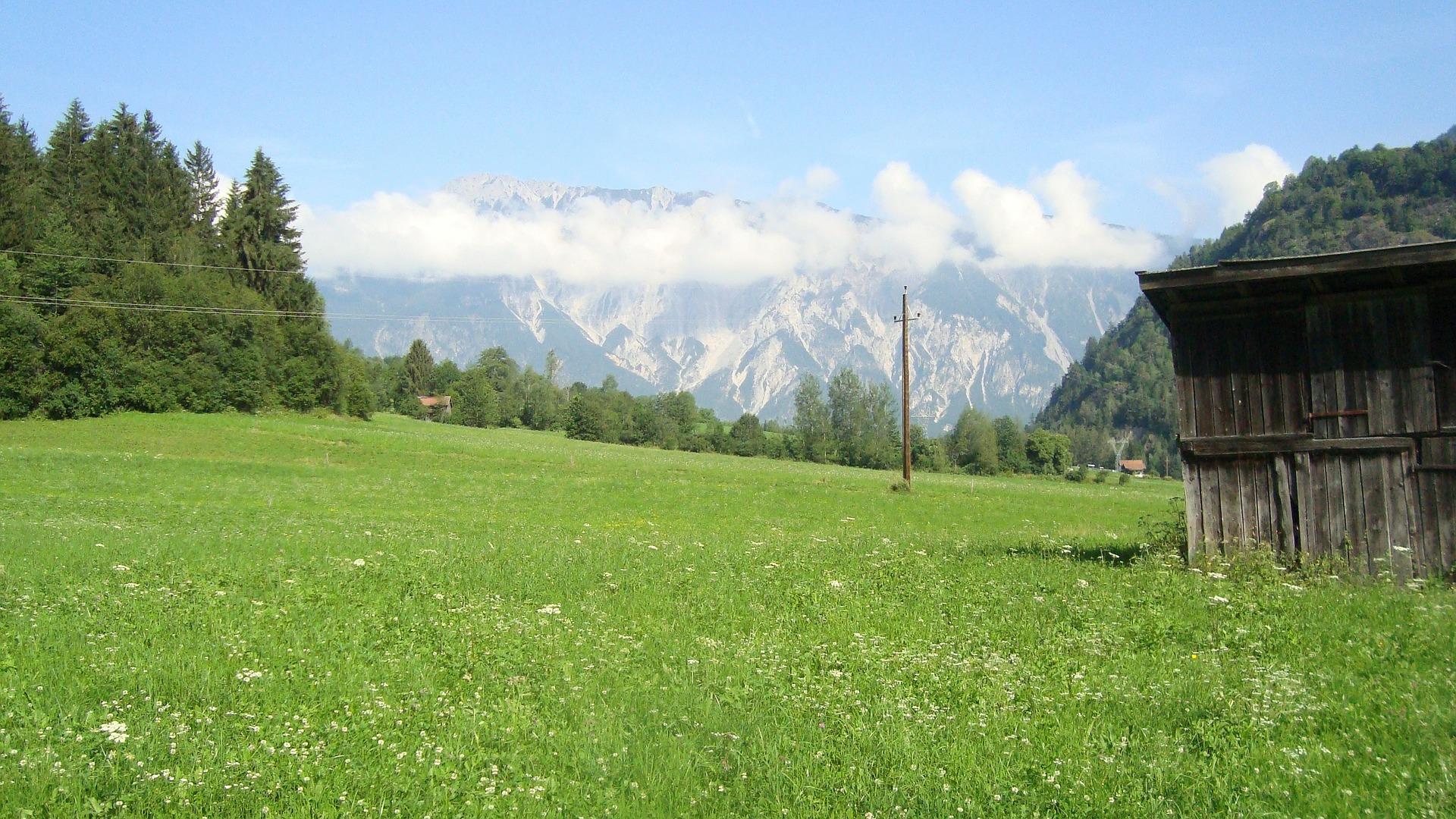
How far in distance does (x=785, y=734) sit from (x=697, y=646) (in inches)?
110

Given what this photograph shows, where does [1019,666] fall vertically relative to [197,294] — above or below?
below

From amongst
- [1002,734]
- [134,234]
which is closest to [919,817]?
[1002,734]

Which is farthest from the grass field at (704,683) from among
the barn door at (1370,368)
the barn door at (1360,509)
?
the barn door at (1370,368)

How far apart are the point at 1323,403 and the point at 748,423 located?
12948cm

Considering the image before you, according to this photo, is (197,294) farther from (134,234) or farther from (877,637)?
(877,637)

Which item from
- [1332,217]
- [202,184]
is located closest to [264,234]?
[202,184]

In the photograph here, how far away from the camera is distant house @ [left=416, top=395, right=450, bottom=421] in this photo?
149 m

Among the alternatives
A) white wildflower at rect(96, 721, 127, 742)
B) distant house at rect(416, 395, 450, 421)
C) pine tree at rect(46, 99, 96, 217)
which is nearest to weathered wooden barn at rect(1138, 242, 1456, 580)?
white wildflower at rect(96, 721, 127, 742)

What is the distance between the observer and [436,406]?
156 metres

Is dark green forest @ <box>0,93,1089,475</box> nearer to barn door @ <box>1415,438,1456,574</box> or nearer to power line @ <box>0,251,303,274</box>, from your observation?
power line @ <box>0,251,303,274</box>

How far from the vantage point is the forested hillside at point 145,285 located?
59156 mm

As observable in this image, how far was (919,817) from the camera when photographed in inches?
245

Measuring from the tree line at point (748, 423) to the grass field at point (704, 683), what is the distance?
106243 millimetres

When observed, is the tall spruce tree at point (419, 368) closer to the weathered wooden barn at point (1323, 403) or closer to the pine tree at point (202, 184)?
the pine tree at point (202, 184)
